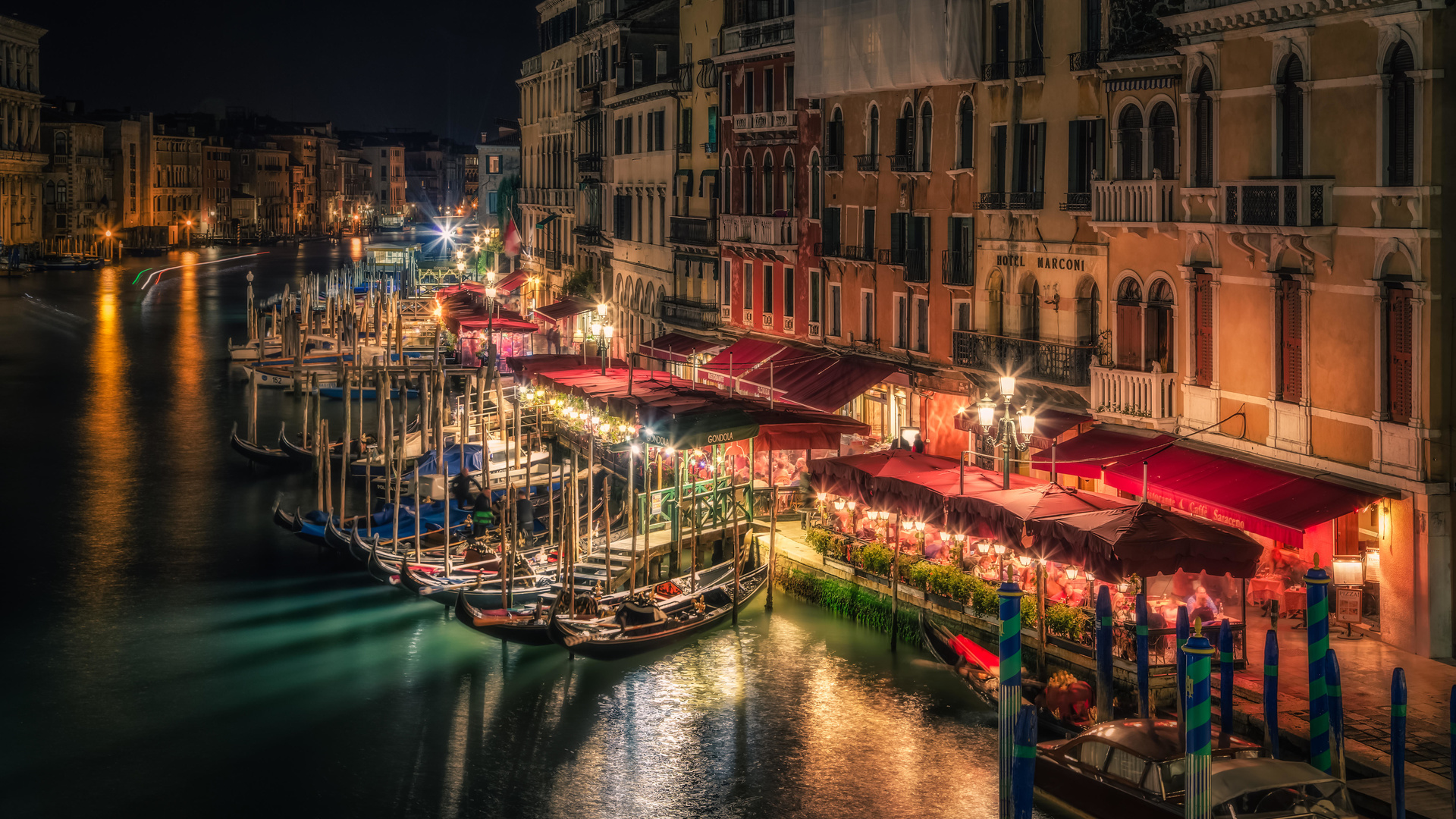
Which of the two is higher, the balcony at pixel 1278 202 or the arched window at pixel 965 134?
the arched window at pixel 965 134

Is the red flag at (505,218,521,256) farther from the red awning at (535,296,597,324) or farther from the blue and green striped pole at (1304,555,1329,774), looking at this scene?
the blue and green striped pole at (1304,555,1329,774)

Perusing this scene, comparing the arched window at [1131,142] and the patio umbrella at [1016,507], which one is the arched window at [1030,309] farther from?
the patio umbrella at [1016,507]

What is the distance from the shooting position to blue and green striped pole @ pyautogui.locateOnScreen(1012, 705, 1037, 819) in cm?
1659

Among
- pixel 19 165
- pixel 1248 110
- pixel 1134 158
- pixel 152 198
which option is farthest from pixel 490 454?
pixel 152 198

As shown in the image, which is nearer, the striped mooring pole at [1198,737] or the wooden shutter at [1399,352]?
the striped mooring pole at [1198,737]

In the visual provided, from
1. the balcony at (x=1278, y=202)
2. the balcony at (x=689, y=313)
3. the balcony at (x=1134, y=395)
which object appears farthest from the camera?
the balcony at (x=689, y=313)

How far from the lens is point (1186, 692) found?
16.5 meters

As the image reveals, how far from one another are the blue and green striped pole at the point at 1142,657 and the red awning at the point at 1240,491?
2.65 metres

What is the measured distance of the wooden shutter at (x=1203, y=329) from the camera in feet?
81.7

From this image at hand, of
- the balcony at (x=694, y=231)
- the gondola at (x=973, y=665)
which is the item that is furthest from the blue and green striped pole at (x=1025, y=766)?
the balcony at (x=694, y=231)

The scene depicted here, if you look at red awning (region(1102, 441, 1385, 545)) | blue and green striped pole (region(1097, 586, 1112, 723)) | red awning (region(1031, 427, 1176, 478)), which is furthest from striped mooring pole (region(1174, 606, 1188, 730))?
red awning (region(1031, 427, 1176, 478))

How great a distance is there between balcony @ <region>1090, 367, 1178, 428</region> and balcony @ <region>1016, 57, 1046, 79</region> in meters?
5.90

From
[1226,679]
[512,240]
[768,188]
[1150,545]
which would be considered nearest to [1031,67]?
[1150,545]

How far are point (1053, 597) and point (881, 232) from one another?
13.4 meters
